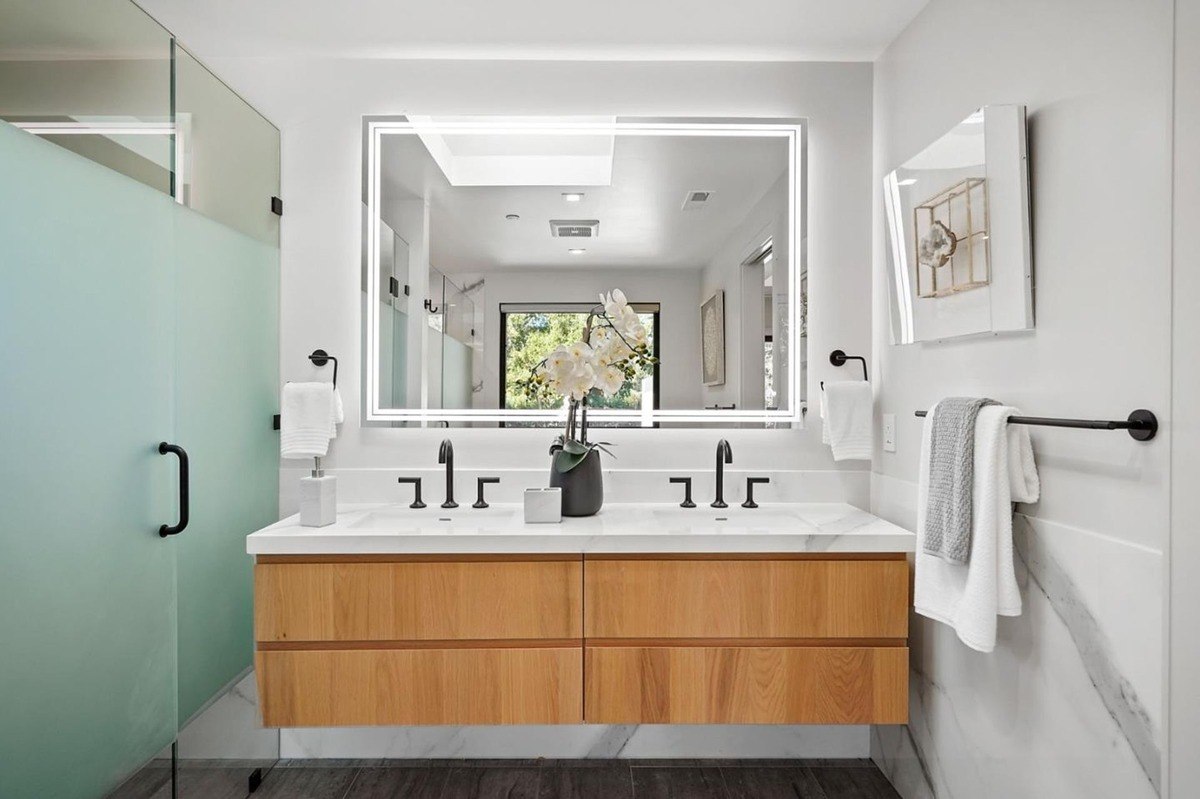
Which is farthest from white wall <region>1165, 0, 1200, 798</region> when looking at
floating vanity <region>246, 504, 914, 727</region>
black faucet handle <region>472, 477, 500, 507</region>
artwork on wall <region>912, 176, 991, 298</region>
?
black faucet handle <region>472, 477, 500, 507</region>

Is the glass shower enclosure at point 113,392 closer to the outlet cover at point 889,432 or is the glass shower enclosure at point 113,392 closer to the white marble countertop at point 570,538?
the white marble countertop at point 570,538

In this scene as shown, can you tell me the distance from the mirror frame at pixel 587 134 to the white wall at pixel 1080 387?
54cm

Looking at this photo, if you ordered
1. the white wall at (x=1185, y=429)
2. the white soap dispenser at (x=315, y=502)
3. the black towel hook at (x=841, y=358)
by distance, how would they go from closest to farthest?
1. the white wall at (x=1185, y=429)
2. the white soap dispenser at (x=315, y=502)
3. the black towel hook at (x=841, y=358)

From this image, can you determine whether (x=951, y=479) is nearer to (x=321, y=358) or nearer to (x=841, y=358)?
(x=841, y=358)

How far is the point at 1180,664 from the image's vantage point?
1.15m

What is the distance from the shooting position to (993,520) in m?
1.50

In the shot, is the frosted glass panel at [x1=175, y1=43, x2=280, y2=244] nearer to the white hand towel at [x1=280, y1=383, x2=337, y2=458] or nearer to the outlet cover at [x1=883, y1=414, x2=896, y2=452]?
the white hand towel at [x1=280, y1=383, x2=337, y2=458]

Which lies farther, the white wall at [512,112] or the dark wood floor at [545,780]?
the white wall at [512,112]

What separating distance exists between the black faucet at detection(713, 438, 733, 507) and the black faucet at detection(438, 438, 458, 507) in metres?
0.86

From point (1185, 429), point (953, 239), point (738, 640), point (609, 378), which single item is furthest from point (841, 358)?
point (1185, 429)

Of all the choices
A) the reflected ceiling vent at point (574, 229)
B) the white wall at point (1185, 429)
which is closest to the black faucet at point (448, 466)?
the reflected ceiling vent at point (574, 229)

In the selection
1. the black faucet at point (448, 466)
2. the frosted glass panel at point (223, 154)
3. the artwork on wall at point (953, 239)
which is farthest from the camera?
the black faucet at point (448, 466)

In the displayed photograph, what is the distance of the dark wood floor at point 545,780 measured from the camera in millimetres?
2113

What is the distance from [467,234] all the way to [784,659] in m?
1.68
